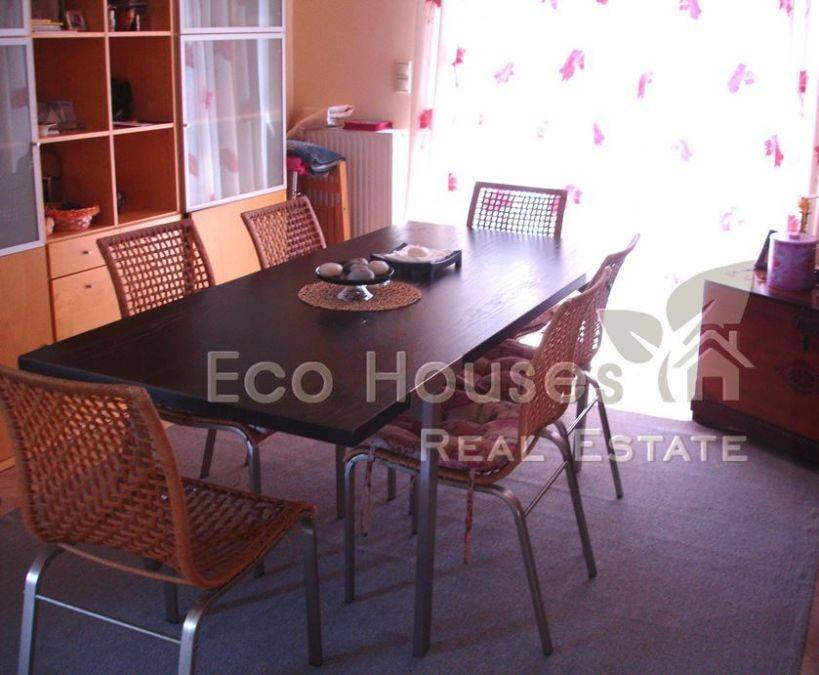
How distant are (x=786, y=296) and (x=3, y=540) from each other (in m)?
2.50

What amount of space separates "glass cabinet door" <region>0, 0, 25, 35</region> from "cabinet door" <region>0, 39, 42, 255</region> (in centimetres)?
3

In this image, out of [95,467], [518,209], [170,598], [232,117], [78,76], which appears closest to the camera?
[95,467]

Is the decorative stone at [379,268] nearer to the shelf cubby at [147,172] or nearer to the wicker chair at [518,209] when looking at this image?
the wicker chair at [518,209]

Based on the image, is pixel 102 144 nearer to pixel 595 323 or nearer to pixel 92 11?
pixel 92 11

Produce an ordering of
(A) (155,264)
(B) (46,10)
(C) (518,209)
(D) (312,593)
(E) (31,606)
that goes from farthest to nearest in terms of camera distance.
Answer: (C) (518,209) → (B) (46,10) → (A) (155,264) → (D) (312,593) → (E) (31,606)

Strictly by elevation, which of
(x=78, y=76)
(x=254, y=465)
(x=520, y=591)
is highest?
(x=78, y=76)

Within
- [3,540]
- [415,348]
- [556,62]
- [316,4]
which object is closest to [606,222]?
[556,62]

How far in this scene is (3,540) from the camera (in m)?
2.76

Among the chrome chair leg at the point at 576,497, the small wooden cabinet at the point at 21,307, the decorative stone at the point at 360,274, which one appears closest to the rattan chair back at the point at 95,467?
the decorative stone at the point at 360,274

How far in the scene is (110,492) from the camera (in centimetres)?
178

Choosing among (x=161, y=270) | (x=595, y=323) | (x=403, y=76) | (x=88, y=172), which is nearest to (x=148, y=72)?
(x=88, y=172)

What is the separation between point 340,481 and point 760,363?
149 cm

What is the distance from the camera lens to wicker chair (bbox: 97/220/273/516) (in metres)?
2.58

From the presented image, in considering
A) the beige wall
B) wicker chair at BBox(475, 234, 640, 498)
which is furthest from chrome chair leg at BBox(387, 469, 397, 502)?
the beige wall
